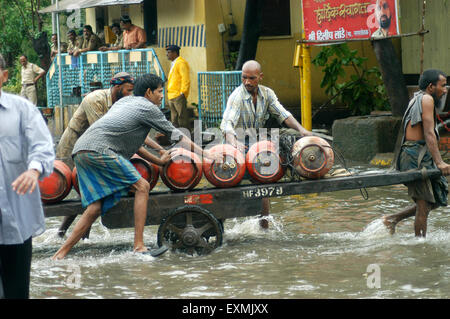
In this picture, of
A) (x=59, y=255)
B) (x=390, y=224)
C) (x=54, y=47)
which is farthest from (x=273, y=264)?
(x=54, y=47)

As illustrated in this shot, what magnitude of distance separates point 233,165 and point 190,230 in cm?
73

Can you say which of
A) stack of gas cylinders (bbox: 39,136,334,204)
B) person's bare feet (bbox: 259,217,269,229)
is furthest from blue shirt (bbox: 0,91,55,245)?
person's bare feet (bbox: 259,217,269,229)

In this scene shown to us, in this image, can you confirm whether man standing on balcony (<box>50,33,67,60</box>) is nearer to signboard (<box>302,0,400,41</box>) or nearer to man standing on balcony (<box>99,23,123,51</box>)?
man standing on balcony (<box>99,23,123,51</box>)

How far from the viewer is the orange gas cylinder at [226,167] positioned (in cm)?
704

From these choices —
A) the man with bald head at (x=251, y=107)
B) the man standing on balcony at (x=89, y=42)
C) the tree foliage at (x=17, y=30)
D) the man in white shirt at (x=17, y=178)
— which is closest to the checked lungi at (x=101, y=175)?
the man with bald head at (x=251, y=107)

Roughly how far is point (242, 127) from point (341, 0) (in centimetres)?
474

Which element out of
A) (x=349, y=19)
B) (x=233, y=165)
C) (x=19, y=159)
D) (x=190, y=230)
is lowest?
(x=190, y=230)

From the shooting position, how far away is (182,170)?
7.00 meters

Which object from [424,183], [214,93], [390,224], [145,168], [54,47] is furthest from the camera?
[54,47]

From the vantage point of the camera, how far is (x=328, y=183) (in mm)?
7121

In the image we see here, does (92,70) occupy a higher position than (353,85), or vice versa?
(92,70)

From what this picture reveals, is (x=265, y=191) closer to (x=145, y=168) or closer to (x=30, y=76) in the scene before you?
(x=145, y=168)
